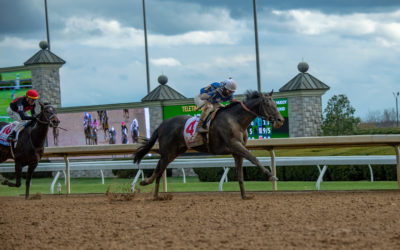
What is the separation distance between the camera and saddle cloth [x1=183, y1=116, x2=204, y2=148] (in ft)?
27.4

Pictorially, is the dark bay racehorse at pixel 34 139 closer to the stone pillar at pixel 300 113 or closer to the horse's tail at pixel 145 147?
the horse's tail at pixel 145 147

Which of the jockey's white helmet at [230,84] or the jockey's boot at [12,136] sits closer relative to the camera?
the jockey's white helmet at [230,84]

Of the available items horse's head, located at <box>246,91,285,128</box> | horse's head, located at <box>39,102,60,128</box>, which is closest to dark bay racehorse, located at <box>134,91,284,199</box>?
horse's head, located at <box>246,91,285,128</box>

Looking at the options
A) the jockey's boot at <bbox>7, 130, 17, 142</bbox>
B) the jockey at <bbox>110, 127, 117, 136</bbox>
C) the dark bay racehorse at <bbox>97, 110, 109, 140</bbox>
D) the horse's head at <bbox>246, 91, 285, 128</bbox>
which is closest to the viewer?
the horse's head at <bbox>246, 91, 285, 128</bbox>

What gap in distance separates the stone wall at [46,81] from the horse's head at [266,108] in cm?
1739

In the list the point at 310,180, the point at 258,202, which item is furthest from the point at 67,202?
the point at 310,180

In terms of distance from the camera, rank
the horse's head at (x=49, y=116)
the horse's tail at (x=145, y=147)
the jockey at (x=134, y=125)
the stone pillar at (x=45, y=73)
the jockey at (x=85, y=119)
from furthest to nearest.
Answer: the stone pillar at (x=45, y=73) < the jockey at (x=85, y=119) < the jockey at (x=134, y=125) < the horse's head at (x=49, y=116) < the horse's tail at (x=145, y=147)

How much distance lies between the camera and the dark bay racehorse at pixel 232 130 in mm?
7926

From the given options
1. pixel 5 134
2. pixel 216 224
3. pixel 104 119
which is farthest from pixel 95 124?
Result: pixel 216 224

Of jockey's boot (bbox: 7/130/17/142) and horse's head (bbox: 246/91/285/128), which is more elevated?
horse's head (bbox: 246/91/285/128)

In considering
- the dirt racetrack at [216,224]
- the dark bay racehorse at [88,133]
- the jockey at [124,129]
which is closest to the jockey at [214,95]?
the dirt racetrack at [216,224]

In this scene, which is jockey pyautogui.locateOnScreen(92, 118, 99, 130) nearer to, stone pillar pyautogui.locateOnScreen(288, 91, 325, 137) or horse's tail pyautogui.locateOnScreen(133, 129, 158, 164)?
stone pillar pyautogui.locateOnScreen(288, 91, 325, 137)

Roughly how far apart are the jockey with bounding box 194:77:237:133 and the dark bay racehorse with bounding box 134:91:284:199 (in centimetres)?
13

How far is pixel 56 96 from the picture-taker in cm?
2478
